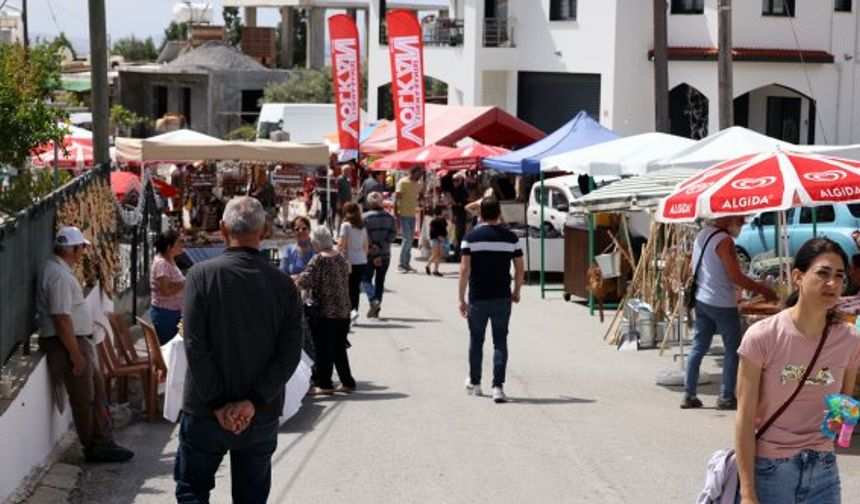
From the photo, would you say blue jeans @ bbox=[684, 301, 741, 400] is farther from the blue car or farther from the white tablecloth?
the blue car

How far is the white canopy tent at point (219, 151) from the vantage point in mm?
22484

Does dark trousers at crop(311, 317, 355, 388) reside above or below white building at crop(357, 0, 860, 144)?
below

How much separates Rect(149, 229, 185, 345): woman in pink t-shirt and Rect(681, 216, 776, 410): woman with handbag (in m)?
4.54

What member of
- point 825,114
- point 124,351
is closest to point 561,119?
point 825,114

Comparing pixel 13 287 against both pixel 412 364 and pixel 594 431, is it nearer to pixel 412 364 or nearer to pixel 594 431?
pixel 594 431

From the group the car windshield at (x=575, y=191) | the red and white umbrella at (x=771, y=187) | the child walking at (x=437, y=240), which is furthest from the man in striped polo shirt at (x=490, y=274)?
the car windshield at (x=575, y=191)

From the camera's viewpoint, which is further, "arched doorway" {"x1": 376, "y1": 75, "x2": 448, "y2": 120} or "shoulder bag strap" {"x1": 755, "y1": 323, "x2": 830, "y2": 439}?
"arched doorway" {"x1": 376, "y1": 75, "x2": 448, "y2": 120}

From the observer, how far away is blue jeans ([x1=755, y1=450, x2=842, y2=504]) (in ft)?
20.0

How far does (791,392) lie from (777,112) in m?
39.7

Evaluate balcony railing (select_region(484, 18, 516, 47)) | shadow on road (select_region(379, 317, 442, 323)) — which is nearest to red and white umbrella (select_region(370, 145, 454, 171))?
shadow on road (select_region(379, 317, 442, 323))

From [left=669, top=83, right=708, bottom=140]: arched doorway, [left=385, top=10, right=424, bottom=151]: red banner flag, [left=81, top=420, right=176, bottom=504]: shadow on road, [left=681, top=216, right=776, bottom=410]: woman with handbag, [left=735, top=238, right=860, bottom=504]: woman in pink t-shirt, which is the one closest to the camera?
[left=735, top=238, right=860, bottom=504]: woman in pink t-shirt

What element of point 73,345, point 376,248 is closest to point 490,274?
point 73,345

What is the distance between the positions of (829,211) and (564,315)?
7.08 meters

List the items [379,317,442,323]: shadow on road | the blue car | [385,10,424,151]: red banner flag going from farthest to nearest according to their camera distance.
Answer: [385,10,424,151]: red banner flag
the blue car
[379,317,442,323]: shadow on road
